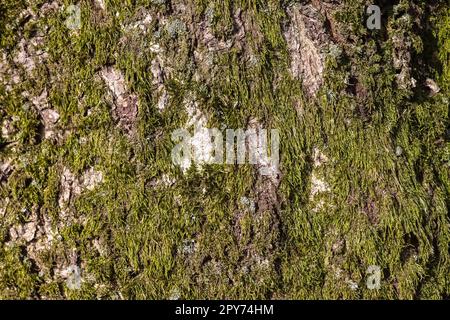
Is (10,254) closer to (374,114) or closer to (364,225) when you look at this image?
(364,225)

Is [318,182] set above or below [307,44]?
below

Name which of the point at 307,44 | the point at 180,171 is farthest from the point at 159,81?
the point at 307,44

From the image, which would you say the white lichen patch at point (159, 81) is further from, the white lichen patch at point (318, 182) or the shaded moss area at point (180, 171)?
the white lichen patch at point (318, 182)

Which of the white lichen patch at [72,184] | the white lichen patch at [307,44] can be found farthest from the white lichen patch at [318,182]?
the white lichen patch at [72,184]

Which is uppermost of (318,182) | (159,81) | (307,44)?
(307,44)

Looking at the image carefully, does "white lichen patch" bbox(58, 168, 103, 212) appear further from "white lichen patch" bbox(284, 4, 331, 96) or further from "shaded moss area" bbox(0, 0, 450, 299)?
"white lichen patch" bbox(284, 4, 331, 96)

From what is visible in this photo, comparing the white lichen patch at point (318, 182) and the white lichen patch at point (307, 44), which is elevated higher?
the white lichen patch at point (307, 44)

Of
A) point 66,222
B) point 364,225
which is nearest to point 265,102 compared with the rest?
point 364,225

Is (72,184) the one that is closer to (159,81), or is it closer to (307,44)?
(159,81)

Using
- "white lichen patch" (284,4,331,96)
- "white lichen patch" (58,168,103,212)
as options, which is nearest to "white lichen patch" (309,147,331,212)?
"white lichen patch" (284,4,331,96)
